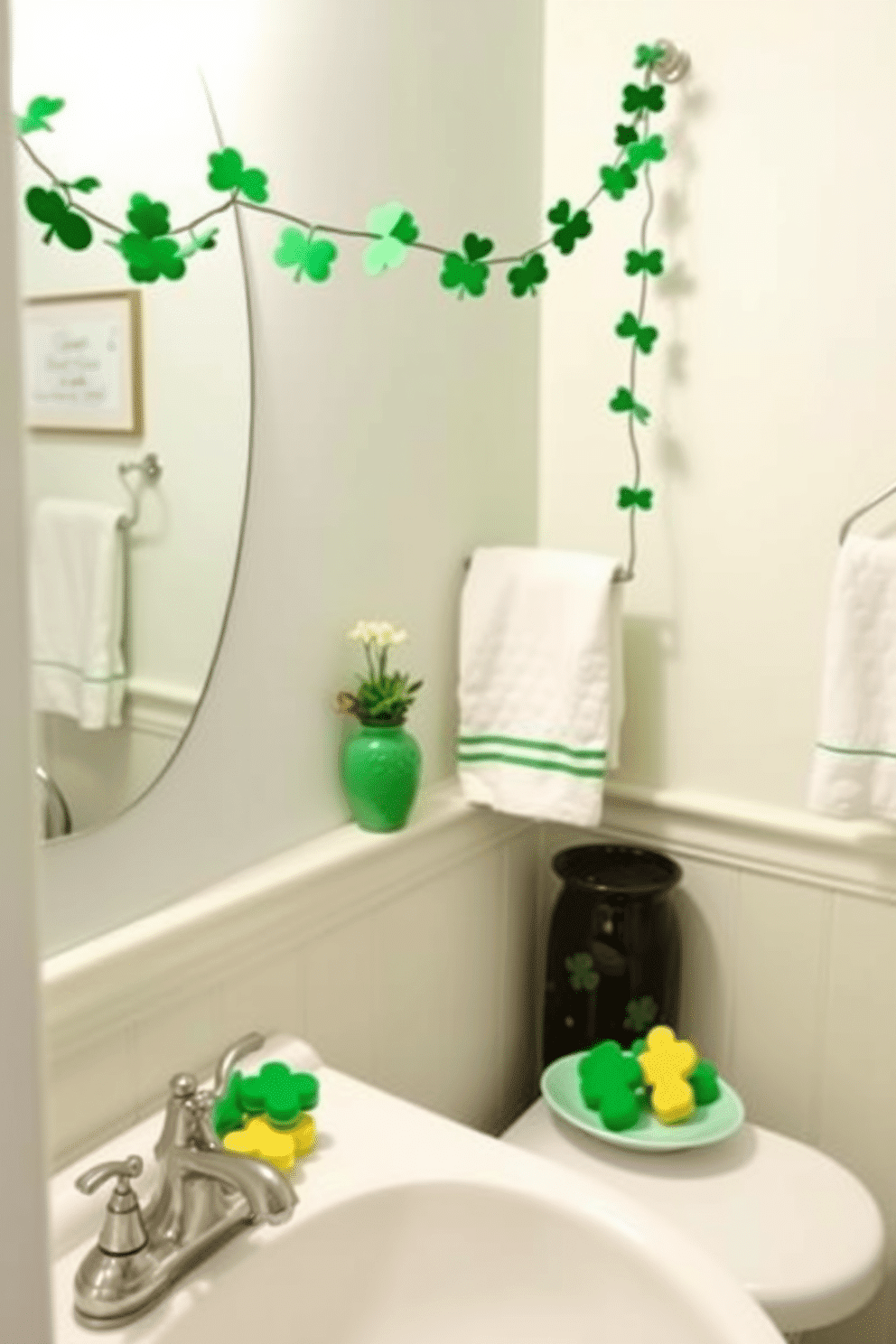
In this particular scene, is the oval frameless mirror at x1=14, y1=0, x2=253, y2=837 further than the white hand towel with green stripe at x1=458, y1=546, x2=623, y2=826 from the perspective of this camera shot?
No

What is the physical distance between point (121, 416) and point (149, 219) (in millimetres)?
180

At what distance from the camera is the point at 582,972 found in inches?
61.5

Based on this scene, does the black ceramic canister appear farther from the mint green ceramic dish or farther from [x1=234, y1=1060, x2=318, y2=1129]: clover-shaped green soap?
[x1=234, y1=1060, x2=318, y2=1129]: clover-shaped green soap

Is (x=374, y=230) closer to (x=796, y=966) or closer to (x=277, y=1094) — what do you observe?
(x=277, y=1094)

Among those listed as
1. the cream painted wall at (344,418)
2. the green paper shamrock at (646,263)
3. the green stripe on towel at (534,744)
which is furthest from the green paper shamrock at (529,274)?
the green stripe on towel at (534,744)

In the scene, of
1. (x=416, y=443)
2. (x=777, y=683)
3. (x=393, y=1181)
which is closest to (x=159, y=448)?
(x=416, y=443)

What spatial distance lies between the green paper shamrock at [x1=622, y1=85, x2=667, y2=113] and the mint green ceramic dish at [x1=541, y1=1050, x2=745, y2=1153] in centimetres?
116

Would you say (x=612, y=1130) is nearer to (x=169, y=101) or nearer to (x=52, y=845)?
(x=52, y=845)

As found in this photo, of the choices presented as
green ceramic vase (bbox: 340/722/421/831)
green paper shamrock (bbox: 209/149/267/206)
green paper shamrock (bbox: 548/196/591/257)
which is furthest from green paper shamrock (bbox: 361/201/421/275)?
green ceramic vase (bbox: 340/722/421/831)

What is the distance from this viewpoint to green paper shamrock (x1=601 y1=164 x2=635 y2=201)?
4.50 feet

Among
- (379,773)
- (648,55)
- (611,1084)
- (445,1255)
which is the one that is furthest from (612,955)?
(648,55)

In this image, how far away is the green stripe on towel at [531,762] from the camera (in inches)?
58.1

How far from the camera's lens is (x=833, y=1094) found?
1.55 m

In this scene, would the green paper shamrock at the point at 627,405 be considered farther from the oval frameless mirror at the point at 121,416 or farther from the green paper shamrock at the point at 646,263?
the oval frameless mirror at the point at 121,416
